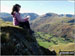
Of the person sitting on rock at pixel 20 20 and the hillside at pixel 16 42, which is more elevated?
the person sitting on rock at pixel 20 20

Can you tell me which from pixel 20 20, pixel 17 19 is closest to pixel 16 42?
pixel 20 20

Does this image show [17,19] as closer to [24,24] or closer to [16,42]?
[24,24]

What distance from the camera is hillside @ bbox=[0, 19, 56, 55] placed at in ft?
50.5

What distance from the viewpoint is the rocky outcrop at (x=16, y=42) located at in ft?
50.5

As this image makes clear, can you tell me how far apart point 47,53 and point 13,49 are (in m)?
7.21

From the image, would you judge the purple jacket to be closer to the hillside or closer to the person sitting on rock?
the person sitting on rock

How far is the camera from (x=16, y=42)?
16312 mm

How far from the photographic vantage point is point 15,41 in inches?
641

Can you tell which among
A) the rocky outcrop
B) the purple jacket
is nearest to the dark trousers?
the purple jacket

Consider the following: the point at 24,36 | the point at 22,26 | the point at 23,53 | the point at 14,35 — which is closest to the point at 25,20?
the point at 22,26

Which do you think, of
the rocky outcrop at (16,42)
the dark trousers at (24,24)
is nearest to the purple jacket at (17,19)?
the dark trousers at (24,24)

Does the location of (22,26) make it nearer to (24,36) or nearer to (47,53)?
(24,36)

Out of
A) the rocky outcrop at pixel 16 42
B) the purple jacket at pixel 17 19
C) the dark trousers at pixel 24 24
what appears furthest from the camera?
the dark trousers at pixel 24 24

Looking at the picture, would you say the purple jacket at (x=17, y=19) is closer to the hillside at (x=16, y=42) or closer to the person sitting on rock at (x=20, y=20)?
the person sitting on rock at (x=20, y=20)
